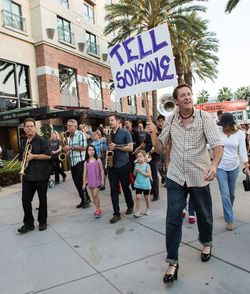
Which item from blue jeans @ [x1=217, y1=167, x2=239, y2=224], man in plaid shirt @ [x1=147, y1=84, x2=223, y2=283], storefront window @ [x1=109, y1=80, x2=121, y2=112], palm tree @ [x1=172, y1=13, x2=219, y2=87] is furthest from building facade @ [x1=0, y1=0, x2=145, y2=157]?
man in plaid shirt @ [x1=147, y1=84, x2=223, y2=283]

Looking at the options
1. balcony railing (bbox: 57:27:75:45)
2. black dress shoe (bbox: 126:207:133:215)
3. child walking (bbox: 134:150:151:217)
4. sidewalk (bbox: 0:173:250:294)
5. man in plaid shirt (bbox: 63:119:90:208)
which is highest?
balcony railing (bbox: 57:27:75:45)

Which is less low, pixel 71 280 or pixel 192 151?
pixel 192 151

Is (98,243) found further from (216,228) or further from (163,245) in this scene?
(216,228)

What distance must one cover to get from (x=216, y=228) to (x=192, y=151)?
1.86 meters

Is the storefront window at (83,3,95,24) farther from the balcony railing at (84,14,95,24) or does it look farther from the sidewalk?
the sidewalk

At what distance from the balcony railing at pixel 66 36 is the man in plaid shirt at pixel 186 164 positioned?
19.9m

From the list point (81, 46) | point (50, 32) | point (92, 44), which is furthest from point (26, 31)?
point (92, 44)

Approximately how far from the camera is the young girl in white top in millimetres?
4461

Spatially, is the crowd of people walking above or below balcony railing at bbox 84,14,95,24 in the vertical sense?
below

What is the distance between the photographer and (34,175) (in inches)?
198

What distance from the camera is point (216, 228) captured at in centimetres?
458

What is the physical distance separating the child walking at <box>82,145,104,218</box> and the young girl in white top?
6.90 ft

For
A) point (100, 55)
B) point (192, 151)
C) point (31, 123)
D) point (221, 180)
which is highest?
point (100, 55)

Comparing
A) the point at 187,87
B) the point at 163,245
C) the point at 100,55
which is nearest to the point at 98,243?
the point at 163,245
